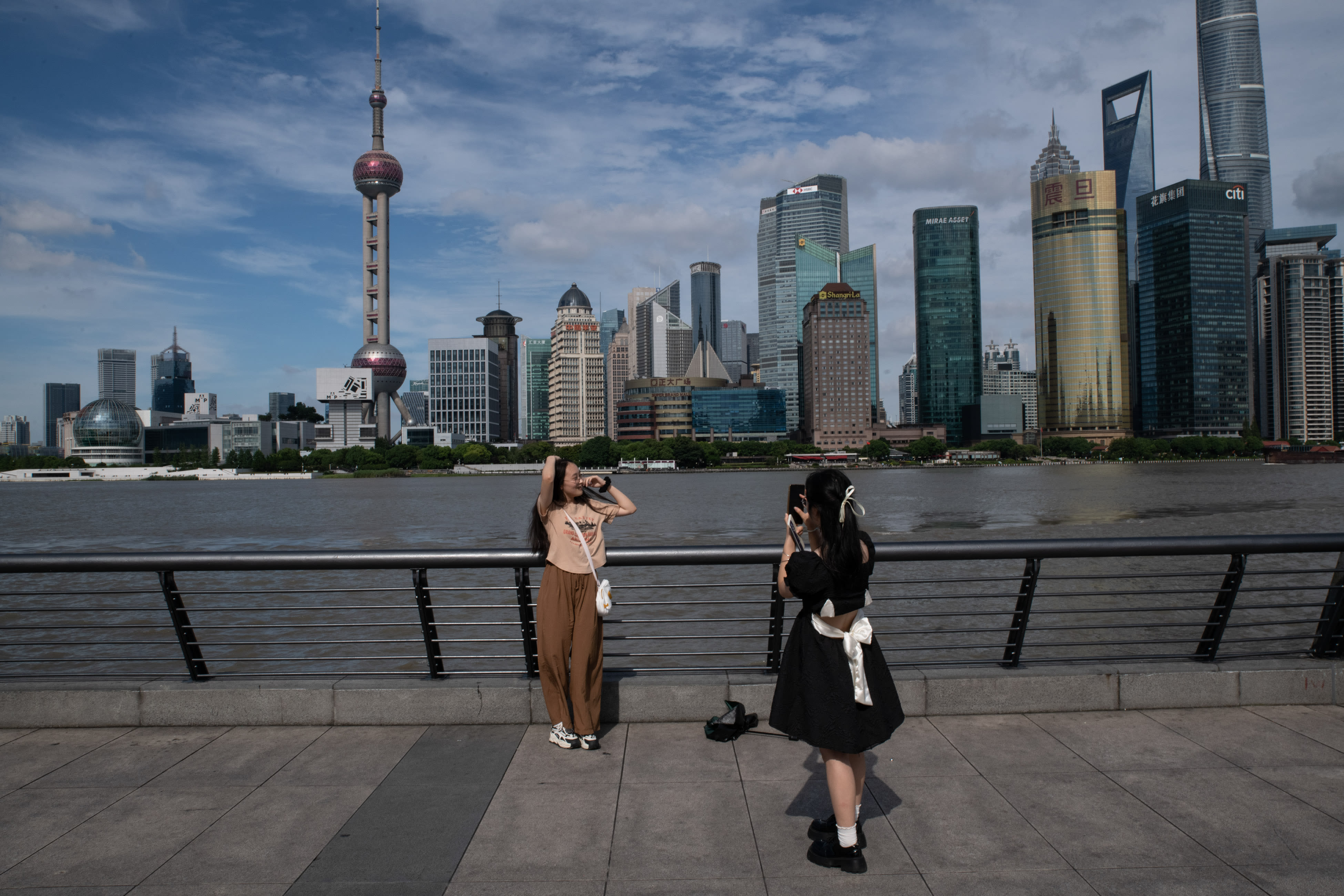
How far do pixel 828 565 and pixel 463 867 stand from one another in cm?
239

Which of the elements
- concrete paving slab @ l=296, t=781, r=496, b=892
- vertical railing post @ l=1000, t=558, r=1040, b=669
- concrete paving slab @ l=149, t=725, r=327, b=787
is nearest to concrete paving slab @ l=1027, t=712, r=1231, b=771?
vertical railing post @ l=1000, t=558, r=1040, b=669

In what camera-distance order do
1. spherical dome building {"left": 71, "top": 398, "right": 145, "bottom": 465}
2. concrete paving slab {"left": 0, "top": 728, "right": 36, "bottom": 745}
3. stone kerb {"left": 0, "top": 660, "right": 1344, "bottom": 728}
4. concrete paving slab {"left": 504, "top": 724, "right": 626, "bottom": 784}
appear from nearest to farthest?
concrete paving slab {"left": 504, "top": 724, "right": 626, "bottom": 784} < concrete paving slab {"left": 0, "top": 728, "right": 36, "bottom": 745} < stone kerb {"left": 0, "top": 660, "right": 1344, "bottom": 728} < spherical dome building {"left": 71, "top": 398, "right": 145, "bottom": 465}

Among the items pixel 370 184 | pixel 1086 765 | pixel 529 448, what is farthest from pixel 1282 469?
pixel 370 184

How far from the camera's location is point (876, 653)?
434cm

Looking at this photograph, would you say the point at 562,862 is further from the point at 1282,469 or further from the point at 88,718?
the point at 1282,469

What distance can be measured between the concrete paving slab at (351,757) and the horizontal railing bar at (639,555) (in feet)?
3.96

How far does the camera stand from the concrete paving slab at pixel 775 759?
5258mm

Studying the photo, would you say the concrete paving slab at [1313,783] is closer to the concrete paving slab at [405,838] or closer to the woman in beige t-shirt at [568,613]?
the concrete paving slab at [405,838]

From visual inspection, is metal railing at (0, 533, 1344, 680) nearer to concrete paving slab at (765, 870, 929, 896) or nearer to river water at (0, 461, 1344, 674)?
river water at (0, 461, 1344, 674)

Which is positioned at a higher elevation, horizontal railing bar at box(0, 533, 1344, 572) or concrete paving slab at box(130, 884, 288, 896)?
horizontal railing bar at box(0, 533, 1344, 572)

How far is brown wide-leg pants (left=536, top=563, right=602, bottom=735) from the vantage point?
18.8 ft

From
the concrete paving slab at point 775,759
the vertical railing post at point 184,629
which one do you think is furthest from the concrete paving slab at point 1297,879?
the vertical railing post at point 184,629

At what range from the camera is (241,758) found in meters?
5.63

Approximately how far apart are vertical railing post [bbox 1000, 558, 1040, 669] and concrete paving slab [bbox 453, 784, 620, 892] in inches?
136
